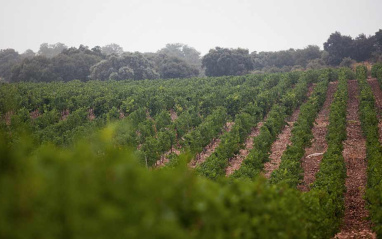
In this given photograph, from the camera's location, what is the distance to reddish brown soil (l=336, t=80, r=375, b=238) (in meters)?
10.4

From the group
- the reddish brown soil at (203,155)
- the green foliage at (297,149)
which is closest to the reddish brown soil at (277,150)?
the green foliage at (297,149)

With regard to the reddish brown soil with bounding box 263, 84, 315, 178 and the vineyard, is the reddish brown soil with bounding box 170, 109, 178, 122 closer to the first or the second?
the vineyard

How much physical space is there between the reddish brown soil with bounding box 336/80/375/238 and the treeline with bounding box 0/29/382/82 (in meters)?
35.4

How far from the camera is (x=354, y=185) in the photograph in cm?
1387

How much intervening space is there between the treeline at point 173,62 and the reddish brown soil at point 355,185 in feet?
116

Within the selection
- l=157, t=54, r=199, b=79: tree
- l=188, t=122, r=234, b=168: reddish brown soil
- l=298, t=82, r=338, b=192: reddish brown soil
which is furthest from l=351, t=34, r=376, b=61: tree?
l=188, t=122, r=234, b=168: reddish brown soil

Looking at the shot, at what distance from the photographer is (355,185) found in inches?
545

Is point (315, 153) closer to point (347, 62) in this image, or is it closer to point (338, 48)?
point (347, 62)

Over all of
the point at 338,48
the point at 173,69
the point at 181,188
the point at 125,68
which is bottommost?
the point at 181,188

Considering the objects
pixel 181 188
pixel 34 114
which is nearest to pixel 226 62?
pixel 34 114

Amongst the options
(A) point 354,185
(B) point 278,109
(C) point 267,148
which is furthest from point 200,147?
(B) point 278,109

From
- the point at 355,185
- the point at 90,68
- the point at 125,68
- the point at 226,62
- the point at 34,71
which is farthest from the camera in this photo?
the point at 226,62

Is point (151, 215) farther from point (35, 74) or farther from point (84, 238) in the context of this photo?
point (35, 74)

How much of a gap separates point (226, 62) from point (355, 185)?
47040mm
